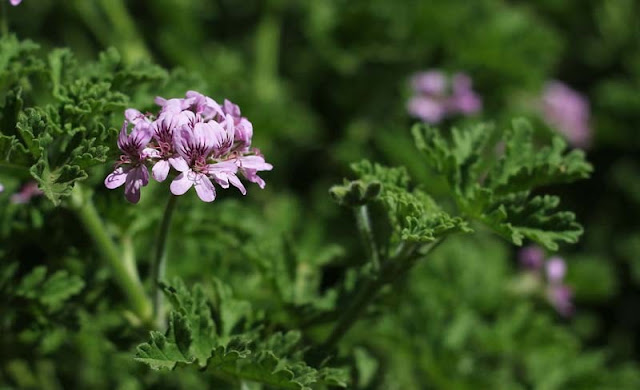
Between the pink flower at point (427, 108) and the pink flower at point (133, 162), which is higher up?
the pink flower at point (427, 108)

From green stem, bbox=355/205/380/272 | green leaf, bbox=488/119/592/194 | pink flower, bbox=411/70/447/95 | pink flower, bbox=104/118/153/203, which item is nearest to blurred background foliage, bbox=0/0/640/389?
pink flower, bbox=411/70/447/95

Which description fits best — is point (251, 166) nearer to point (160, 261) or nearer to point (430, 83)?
point (160, 261)

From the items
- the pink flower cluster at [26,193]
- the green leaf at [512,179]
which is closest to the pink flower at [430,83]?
the green leaf at [512,179]

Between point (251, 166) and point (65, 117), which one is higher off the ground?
point (65, 117)

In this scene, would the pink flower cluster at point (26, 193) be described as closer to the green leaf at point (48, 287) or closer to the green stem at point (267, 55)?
the green leaf at point (48, 287)

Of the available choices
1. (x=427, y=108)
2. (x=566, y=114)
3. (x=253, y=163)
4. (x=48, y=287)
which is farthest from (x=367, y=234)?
(x=566, y=114)

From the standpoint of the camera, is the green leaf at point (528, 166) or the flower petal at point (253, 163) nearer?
the flower petal at point (253, 163)
